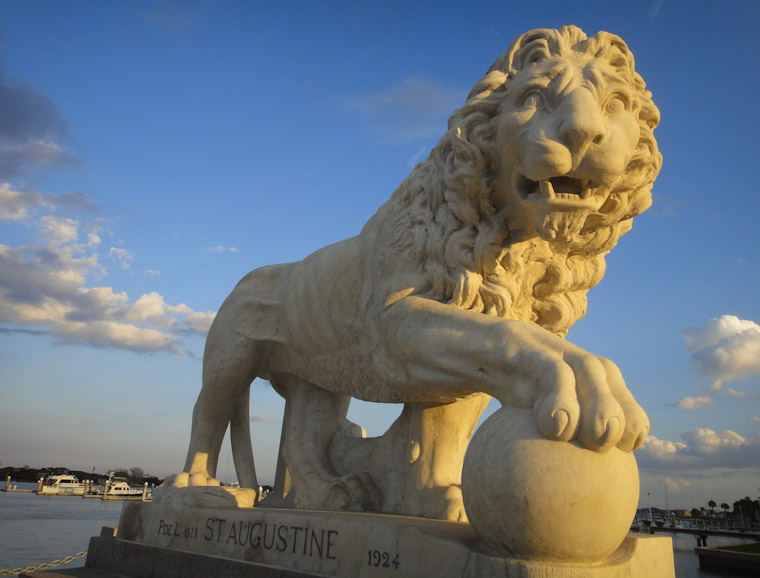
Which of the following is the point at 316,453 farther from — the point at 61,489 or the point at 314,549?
the point at 61,489

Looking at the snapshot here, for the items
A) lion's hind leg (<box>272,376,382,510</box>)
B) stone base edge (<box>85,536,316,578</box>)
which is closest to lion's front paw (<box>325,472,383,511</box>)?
lion's hind leg (<box>272,376,382,510</box>)

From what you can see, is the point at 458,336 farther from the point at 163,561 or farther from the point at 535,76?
the point at 163,561

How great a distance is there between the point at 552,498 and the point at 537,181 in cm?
143

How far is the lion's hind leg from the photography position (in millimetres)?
3789

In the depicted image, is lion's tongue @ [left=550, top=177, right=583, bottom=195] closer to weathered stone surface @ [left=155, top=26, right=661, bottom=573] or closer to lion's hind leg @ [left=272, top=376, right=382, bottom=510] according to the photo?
weathered stone surface @ [left=155, top=26, right=661, bottom=573]

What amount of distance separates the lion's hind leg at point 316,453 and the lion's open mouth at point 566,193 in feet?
6.88

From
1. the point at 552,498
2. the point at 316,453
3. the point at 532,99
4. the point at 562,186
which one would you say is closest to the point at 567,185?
the point at 562,186

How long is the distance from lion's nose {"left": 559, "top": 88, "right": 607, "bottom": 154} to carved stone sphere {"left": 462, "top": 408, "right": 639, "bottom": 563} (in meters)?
1.17

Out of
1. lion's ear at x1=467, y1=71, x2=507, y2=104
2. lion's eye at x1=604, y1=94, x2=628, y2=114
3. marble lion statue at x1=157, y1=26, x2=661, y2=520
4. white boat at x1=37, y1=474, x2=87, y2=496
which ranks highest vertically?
lion's ear at x1=467, y1=71, x2=507, y2=104

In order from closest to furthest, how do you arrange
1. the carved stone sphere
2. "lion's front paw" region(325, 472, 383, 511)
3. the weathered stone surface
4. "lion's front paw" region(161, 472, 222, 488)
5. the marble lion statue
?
1. the carved stone sphere
2. the weathered stone surface
3. the marble lion statue
4. "lion's front paw" region(325, 472, 383, 511)
5. "lion's front paw" region(161, 472, 222, 488)

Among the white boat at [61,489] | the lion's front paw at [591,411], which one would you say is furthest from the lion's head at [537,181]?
the white boat at [61,489]

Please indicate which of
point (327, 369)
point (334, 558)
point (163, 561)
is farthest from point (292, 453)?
point (334, 558)

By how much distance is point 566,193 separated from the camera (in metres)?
2.70

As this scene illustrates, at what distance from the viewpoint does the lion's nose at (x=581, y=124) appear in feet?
8.16
